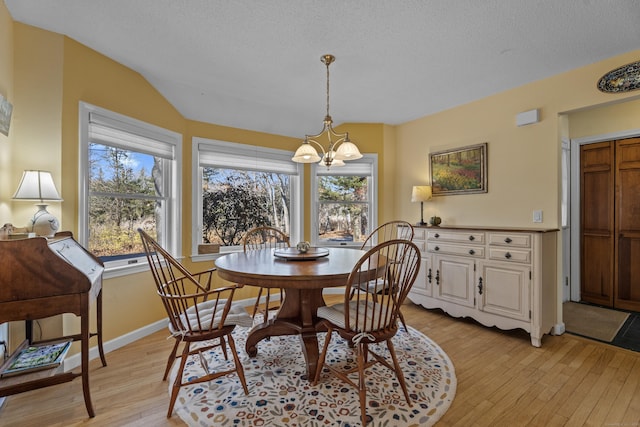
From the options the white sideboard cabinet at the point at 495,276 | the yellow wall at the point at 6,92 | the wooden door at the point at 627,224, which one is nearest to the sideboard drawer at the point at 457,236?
the white sideboard cabinet at the point at 495,276

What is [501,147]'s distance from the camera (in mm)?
3164

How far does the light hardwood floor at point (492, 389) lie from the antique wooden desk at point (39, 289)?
0.22 meters

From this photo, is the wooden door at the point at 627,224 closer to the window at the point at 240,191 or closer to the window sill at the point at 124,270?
the window at the point at 240,191

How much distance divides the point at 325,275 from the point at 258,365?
3.45 ft

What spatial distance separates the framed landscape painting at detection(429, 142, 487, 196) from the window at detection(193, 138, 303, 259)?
5.84ft

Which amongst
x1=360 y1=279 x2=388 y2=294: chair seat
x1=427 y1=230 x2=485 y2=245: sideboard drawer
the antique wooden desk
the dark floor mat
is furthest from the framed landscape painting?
the antique wooden desk

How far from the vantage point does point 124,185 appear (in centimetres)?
275

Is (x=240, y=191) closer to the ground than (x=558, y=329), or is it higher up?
higher up

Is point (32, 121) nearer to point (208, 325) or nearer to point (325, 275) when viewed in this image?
point (208, 325)

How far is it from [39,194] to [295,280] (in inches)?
68.0

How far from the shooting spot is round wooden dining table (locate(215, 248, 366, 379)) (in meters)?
1.71

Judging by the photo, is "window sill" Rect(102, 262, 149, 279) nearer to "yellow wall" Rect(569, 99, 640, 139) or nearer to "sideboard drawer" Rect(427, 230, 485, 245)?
"sideboard drawer" Rect(427, 230, 485, 245)

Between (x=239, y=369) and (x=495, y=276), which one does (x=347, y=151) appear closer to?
(x=239, y=369)

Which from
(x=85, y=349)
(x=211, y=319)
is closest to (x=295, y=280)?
(x=211, y=319)
